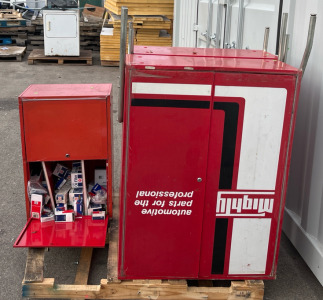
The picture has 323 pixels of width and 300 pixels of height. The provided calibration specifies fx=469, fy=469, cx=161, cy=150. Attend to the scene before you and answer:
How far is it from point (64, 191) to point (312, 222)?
180cm

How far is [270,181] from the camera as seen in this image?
2764 millimetres

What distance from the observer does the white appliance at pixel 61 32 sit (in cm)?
976

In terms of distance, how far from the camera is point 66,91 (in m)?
3.39

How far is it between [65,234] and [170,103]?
1.32 meters

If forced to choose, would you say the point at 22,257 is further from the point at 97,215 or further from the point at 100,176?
the point at 100,176

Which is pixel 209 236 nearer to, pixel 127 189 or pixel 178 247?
pixel 178 247

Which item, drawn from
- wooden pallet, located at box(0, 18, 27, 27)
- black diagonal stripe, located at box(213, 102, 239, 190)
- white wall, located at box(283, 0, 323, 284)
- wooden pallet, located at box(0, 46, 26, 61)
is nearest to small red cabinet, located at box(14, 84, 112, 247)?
black diagonal stripe, located at box(213, 102, 239, 190)

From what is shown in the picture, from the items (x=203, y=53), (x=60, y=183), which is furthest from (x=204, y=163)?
(x=60, y=183)

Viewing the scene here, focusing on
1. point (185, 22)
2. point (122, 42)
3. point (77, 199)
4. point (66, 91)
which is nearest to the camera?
point (122, 42)

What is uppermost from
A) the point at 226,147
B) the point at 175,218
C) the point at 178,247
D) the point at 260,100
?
the point at 260,100

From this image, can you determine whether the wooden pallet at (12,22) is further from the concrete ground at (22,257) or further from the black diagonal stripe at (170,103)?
the black diagonal stripe at (170,103)

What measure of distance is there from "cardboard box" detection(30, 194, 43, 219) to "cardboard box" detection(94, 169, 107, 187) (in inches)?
18.7

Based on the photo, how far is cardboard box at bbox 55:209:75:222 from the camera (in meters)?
3.45

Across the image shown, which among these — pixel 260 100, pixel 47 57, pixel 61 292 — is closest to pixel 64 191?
pixel 61 292
